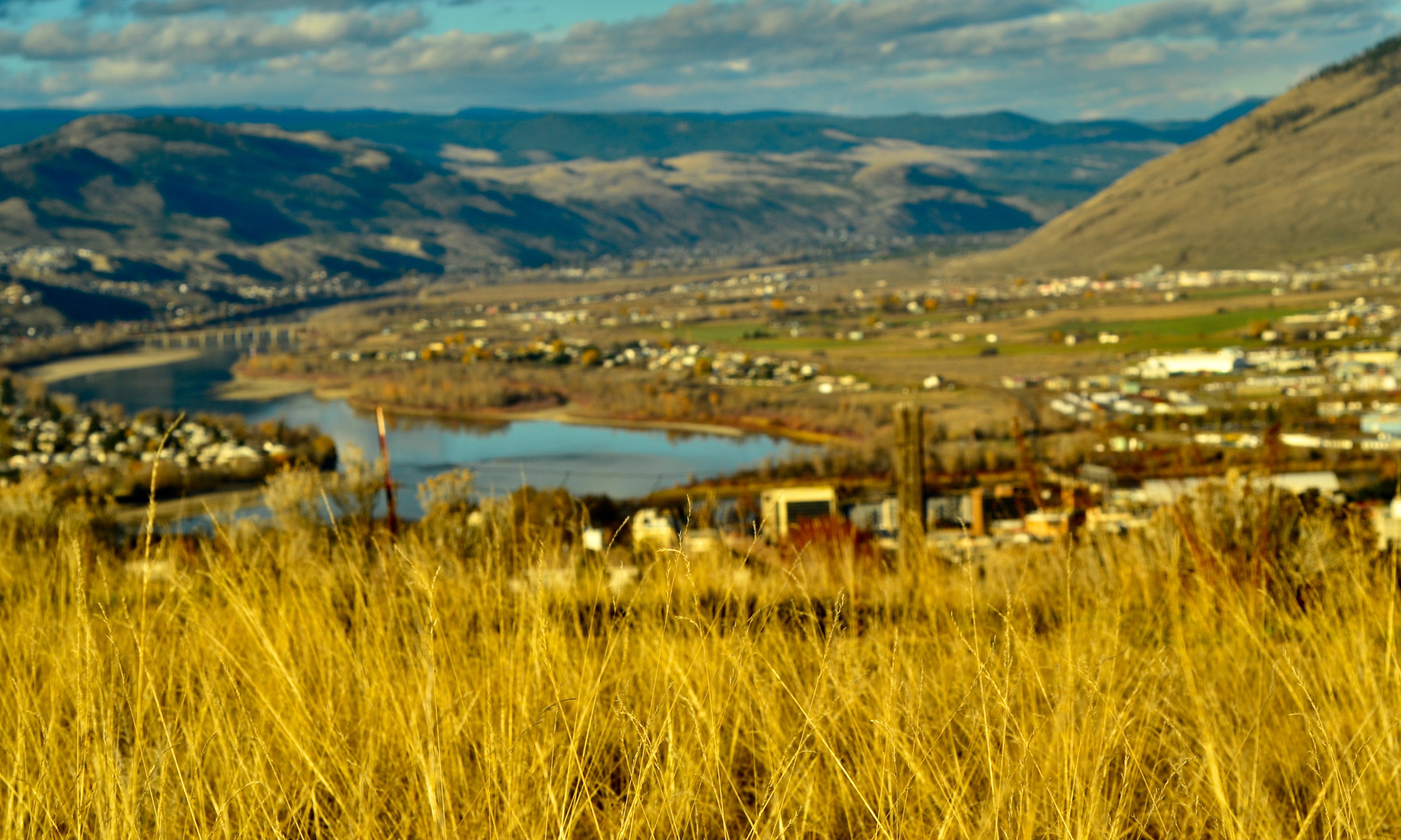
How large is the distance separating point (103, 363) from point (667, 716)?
66.7 m

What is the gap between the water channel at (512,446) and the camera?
1071 inches

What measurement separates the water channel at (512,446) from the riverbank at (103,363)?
7353 mm

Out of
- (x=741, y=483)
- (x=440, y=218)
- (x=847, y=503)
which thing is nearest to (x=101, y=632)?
(x=847, y=503)

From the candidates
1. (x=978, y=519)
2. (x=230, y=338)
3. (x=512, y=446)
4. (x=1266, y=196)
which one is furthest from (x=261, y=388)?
(x=1266, y=196)

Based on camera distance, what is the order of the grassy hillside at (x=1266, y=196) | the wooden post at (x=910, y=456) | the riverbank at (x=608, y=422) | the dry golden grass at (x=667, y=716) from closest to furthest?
the dry golden grass at (x=667, y=716) → the wooden post at (x=910, y=456) → the riverbank at (x=608, y=422) → the grassy hillside at (x=1266, y=196)

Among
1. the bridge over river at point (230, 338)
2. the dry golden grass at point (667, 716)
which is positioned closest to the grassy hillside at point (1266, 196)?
the bridge over river at point (230, 338)

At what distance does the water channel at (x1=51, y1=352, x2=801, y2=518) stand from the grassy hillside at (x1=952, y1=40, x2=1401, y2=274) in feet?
216

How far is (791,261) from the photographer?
485ft

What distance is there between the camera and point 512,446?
3475 centimetres

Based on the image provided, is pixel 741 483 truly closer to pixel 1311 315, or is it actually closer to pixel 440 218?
pixel 1311 315

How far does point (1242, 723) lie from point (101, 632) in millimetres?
2747

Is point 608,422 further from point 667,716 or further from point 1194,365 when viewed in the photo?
point 667,716

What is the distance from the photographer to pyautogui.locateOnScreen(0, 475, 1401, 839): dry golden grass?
1.80m

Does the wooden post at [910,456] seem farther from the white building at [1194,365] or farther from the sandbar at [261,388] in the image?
the sandbar at [261,388]
